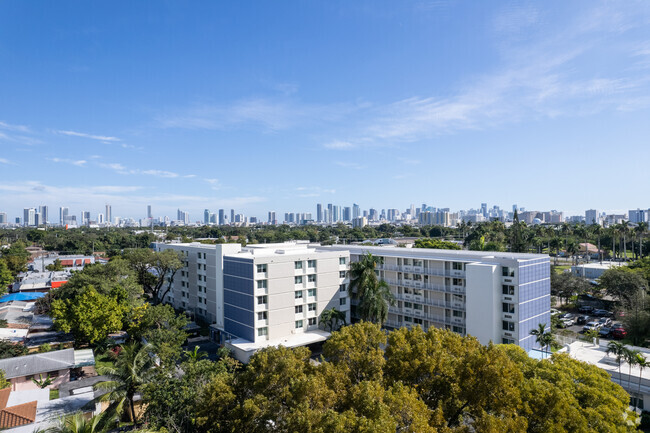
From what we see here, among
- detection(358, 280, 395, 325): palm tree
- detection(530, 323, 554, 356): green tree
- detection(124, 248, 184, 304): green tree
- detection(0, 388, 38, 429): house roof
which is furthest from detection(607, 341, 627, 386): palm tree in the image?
detection(124, 248, 184, 304): green tree

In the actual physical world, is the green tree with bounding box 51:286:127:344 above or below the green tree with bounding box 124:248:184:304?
below

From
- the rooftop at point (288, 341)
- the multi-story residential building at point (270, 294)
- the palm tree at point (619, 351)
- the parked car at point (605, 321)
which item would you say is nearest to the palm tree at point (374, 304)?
the rooftop at point (288, 341)

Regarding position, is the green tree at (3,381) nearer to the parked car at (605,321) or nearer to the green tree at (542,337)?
the green tree at (542,337)

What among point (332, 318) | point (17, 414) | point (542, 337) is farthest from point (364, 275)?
point (17, 414)

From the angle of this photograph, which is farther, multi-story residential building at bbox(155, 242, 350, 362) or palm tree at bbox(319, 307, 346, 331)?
palm tree at bbox(319, 307, 346, 331)

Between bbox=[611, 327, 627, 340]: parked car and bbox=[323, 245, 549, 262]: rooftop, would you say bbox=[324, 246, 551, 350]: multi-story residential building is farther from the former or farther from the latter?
bbox=[611, 327, 627, 340]: parked car

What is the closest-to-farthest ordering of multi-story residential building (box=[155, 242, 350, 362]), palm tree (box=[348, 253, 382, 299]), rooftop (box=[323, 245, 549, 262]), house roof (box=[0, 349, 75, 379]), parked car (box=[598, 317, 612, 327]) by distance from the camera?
house roof (box=[0, 349, 75, 379]) → palm tree (box=[348, 253, 382, 299]) → multi-story residential building (box=[155, 242, 350, 362]) → rooftop (box=[323, 245, 549, 262]) → parked car (box=[598, 317, 612, 327])

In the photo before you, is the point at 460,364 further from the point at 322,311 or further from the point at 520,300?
the point at 322,311

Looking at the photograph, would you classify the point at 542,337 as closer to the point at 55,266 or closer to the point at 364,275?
the point at 364,275

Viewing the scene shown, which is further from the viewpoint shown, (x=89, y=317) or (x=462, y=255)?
(x=462, y=255)
